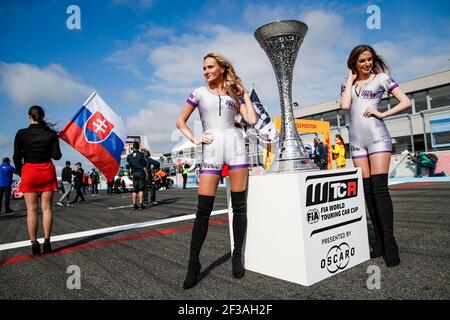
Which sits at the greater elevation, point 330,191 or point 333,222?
point 330,191

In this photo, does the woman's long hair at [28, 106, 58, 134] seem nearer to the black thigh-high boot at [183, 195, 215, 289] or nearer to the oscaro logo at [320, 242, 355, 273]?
the black thigh-high boot at [183, 195, 215, 289]

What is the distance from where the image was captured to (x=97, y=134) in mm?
4066

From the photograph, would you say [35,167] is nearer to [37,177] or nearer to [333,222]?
[37,177]

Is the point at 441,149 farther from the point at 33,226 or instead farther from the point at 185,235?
the point at 33,226

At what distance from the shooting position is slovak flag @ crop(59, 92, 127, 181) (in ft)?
12.5

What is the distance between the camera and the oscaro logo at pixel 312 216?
1.92 metres

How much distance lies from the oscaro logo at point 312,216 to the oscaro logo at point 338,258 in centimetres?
29

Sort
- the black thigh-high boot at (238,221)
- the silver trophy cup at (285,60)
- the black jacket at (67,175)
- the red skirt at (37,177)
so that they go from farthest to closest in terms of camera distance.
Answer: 1. the black jacket at (67,175)
2. the red skirt at (37,177)
3. the silver trophy cup at (285,60)
4. the black thigh-high boot at (238,221)

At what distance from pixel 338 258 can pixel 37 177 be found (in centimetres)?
320

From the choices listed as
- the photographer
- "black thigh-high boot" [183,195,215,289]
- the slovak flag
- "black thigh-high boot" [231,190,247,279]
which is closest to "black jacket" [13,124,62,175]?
the slovak flag

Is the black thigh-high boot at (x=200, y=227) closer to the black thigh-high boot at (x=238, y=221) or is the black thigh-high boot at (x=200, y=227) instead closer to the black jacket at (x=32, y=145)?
the black thigh-high boot at (x=238, y=221)

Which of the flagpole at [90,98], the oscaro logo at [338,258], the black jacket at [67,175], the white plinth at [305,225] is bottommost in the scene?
the oscaro logo at [338,258]

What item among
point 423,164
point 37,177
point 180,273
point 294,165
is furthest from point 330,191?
point 423,164

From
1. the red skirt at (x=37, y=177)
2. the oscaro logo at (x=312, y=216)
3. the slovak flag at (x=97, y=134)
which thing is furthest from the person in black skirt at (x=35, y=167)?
the oscaro logo at (x=312, y=216)
